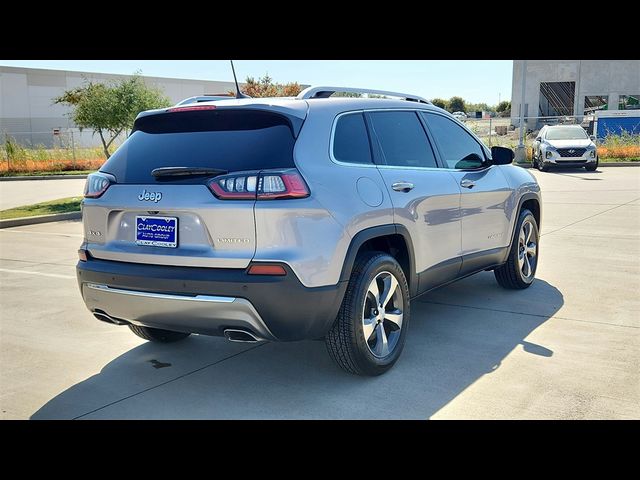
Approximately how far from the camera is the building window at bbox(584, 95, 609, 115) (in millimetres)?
52406

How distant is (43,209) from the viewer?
47.4ft

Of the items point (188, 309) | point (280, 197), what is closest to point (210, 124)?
point (280, 197)

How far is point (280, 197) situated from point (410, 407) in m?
1.44

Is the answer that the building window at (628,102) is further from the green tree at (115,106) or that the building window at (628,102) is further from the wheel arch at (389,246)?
the wheel arch at (389,246)

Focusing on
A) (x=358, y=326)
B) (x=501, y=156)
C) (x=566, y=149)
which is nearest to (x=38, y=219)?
(x=501, y=156)

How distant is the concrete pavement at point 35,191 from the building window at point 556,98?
41432mm

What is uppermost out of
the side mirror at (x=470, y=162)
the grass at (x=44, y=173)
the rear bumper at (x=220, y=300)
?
the side mirror at (x=470, y=162)

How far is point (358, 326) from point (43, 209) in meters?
12.0

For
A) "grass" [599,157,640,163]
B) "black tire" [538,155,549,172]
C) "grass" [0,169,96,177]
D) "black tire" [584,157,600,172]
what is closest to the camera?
"black tire" [584,157,600,172]

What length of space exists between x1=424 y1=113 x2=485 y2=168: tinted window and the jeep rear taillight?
2016 millimetres

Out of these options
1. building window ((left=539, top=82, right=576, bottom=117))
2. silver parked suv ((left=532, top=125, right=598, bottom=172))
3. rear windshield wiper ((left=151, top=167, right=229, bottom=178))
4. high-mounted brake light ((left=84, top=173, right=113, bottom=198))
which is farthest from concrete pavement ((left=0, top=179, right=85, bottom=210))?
building window ((left=539, top=82, right=576, bottom=117))

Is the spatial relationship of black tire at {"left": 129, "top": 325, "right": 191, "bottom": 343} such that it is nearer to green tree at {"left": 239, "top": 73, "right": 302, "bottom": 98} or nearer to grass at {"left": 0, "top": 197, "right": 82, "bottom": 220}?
grass at {"left": 0, "top": 197, "right": 82, "bottom": 220}

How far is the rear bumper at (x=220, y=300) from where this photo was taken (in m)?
3.80

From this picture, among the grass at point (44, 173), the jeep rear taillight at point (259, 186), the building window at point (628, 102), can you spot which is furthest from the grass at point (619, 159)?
the building window at point (628, 102)
